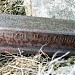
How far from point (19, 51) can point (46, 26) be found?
0.34 meters

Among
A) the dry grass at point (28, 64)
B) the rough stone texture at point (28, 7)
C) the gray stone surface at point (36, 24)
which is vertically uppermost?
the gray stone surface at point (36, 24)

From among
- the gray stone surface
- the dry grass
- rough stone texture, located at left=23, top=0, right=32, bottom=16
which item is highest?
the gray stone surface

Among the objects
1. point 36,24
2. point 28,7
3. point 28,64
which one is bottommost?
point 28,64

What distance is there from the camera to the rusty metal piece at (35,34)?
2.78m

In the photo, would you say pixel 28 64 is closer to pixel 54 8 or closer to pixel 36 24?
pixel 36 24

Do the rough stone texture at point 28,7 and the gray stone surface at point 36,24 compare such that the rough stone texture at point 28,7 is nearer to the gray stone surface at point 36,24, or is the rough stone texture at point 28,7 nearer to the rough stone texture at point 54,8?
the rough stone texture at point 54,8

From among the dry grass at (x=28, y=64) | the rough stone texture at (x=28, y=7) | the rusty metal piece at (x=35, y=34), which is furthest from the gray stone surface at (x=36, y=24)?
the rough stone texture at (x=28, y=7)

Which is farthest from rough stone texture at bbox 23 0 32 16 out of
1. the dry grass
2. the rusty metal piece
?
the dry grass

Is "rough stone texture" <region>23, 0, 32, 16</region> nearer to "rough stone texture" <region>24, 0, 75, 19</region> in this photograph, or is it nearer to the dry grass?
"rough stone texture" <region>24, 0, 75, 19</region>

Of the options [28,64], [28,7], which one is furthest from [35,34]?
[28,7]

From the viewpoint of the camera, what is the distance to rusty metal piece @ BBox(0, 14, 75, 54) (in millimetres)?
2779

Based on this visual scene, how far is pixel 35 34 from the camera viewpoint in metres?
2.80

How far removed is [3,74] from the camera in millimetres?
Answer: 2684

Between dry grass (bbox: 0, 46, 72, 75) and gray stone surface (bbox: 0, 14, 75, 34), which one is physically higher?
gray stone surface (bbox: 0, 14, 75, 34)
